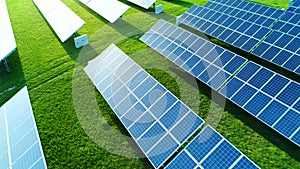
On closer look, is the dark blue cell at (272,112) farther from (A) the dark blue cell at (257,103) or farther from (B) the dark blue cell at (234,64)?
(B) the dark blue cell at (234,64)

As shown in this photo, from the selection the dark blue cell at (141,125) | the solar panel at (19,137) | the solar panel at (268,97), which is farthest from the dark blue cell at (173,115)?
the solar panel at (19,137)

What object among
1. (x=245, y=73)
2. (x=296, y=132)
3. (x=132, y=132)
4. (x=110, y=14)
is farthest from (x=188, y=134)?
(x=110, y=14)

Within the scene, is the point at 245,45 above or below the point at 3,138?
below

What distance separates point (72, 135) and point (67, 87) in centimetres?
431

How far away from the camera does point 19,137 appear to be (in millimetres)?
10875

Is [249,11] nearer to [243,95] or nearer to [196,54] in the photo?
[196,54]

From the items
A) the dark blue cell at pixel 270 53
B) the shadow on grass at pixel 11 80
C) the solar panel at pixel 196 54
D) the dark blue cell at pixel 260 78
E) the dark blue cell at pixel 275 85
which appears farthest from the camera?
the shadow on grass at pixel 11 80

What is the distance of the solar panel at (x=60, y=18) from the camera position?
20.9 m

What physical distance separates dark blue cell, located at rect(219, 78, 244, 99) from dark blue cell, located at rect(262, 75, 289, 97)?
130 centimetres

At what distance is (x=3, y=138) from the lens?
11.0 meters

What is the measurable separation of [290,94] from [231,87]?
287 centimetres

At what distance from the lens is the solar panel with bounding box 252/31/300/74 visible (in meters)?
14.7

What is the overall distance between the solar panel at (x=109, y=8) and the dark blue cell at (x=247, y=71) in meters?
13.7

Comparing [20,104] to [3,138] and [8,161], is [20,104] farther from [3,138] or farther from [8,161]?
[8,161]
